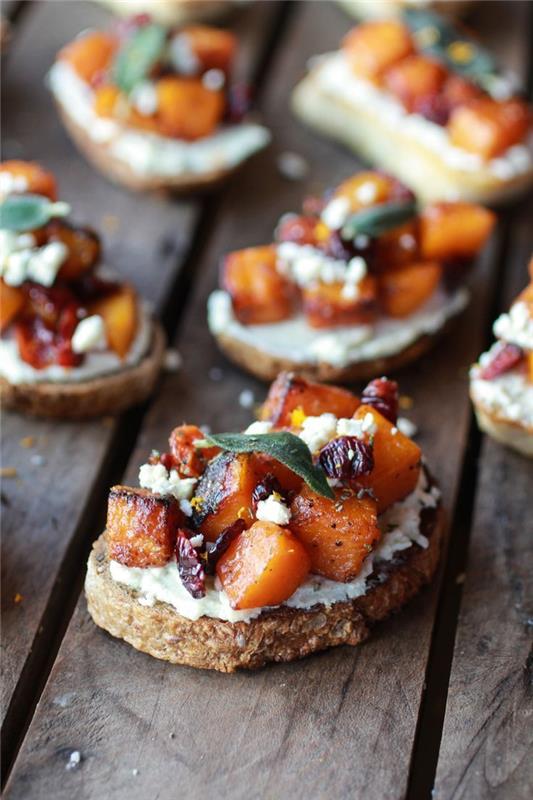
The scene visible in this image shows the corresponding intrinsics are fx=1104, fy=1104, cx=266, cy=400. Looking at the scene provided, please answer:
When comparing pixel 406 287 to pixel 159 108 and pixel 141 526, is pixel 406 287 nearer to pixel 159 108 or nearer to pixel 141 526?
pixel 159 108

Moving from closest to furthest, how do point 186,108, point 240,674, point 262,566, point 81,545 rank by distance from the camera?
1. point 262,566
2. point 240,674
3. point 81,545
4. point 186,108

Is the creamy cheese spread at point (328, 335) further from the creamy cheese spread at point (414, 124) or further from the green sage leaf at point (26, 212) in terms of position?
the creamy cheese spread at point (414, 124)

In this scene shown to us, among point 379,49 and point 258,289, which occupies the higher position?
point 379,49

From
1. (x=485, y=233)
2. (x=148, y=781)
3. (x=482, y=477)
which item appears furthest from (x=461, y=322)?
(x=148, y=781)

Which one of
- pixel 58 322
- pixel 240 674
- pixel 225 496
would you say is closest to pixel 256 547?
pixel 225 496

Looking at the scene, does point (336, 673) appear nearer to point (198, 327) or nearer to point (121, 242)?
point (198, 327)

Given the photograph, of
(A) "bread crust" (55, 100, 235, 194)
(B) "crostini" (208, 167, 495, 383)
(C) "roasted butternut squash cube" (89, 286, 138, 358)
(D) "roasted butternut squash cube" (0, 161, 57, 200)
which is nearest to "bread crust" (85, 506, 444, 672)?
(C) "roasted butternut squash cube" (89, 286, 138, 358)
